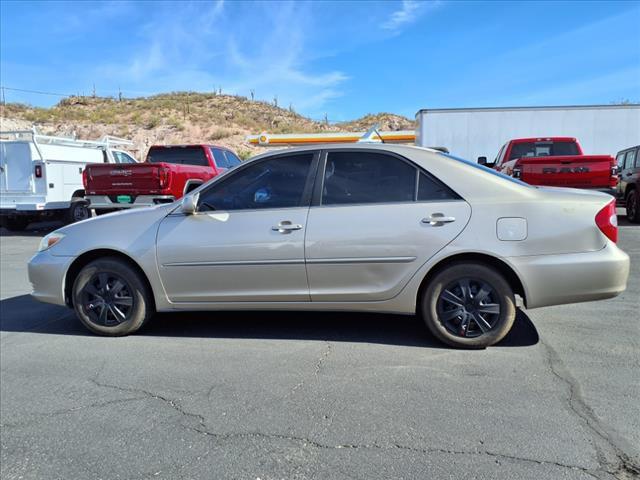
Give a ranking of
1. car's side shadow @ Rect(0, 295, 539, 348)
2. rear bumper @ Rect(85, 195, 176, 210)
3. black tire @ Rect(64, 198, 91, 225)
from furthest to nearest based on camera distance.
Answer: black tire @ Rect(64, 198, 91, 225), rear bumper @ Rect(85, 195, 176, 210), car's side shadow @ Rect(0, 295, 539, 348)

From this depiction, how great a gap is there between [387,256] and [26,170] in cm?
1140

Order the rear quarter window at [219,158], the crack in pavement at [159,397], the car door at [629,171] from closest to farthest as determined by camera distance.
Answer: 1. the crack in pavement at [159,397]
2. the car door at [629,171]
3. the rear quarter window at [219,158]

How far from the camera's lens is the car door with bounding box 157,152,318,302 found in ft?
13.5

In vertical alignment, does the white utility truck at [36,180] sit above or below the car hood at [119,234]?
above

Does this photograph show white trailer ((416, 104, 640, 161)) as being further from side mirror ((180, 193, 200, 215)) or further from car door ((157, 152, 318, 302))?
side mirror ((180, 193, 200, 215))

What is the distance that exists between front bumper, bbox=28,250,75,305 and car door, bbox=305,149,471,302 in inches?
94.9

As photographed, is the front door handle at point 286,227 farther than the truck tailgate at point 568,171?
No

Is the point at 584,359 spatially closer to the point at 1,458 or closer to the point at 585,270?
the point at 585,270

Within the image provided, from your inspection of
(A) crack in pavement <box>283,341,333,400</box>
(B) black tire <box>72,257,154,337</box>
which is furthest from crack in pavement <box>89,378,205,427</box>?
(B) black tire <box>72,257,154,337</box>

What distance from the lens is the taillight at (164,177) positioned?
9555mm

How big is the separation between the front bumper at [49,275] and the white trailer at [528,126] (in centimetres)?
1322

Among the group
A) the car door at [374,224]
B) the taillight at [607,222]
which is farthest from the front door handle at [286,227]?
the taillight at [607,222]

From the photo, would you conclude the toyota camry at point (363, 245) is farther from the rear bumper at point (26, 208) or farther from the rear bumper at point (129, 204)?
the rear bumper at point (26, 208)

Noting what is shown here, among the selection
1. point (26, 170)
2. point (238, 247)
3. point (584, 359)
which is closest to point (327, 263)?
point (238, 247)
